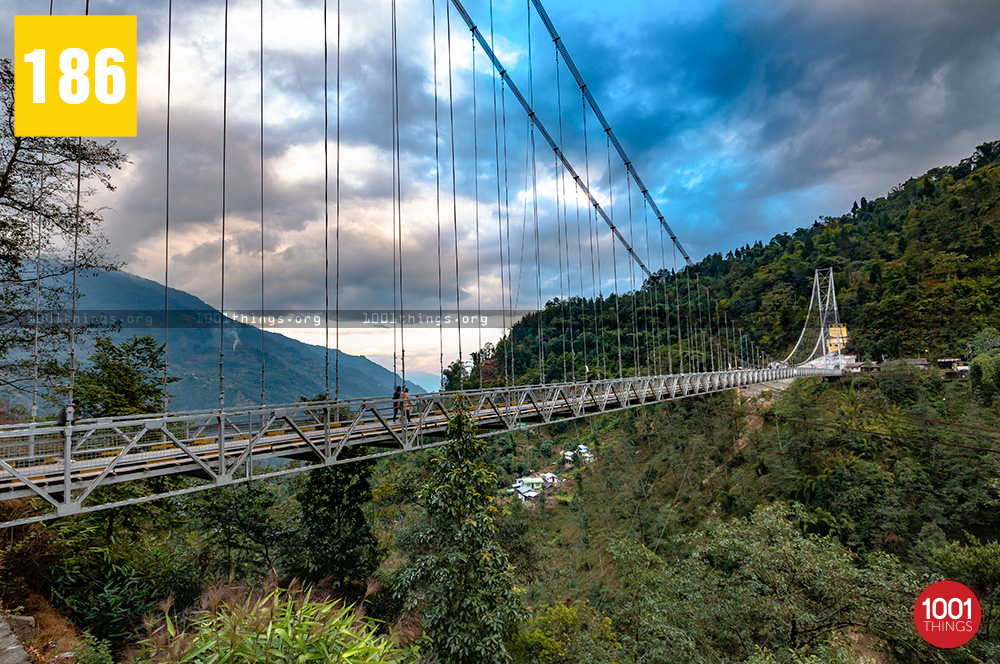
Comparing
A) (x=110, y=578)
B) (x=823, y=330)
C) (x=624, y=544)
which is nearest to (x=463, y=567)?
(x=110, y=578)

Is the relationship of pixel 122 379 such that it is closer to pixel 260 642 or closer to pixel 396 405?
pixel 396 405

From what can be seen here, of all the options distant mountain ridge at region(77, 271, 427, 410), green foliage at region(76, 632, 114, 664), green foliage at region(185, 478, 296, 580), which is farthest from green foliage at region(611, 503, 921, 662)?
distant mountain ridge at region(77, 271, 427, 410)

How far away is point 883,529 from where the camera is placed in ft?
55.1

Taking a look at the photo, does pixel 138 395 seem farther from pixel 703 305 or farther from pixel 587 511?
pixel 703 305

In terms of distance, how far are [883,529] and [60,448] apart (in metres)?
24.9

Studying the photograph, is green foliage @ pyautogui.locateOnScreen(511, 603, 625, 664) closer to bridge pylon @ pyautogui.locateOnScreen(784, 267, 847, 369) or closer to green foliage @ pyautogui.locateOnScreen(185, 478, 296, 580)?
green foliage @ pyautogui.locateOnScreen(185, 478, 296, 580)

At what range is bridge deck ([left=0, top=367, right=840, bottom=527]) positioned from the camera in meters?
4.45

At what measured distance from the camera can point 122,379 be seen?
985cm

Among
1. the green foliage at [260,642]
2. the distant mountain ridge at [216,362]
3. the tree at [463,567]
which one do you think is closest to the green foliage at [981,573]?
the tree at [463,567]

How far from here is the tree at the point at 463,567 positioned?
704cm

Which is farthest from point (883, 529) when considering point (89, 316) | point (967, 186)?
point (967, 186)

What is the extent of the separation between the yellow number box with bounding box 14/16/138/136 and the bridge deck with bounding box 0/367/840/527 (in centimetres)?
549

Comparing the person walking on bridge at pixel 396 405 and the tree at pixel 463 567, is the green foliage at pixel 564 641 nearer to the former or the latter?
the tree at pixel 463 567

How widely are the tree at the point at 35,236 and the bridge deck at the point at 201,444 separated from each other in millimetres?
3525
